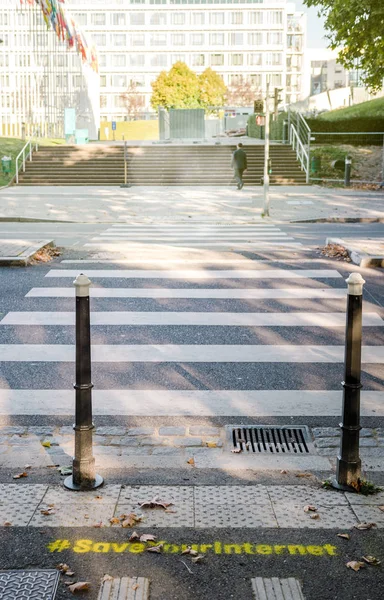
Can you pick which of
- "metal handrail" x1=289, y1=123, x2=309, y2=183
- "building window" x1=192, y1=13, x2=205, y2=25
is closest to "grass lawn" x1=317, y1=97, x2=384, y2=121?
"metal handrail" x1=289, y1=123, x2=309, y2=183

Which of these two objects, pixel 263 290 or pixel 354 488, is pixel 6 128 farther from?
pixel 354 488

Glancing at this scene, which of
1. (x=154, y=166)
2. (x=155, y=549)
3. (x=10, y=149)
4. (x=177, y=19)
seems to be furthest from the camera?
(x=177, y=19)

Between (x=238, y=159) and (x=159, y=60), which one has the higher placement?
(x=159, y=60)

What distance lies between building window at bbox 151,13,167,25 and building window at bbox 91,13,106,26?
7.21 meters

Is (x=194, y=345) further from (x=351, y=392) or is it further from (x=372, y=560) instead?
(x=372, y=560)

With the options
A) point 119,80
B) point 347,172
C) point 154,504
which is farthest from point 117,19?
point 154,504

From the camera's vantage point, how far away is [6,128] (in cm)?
6353

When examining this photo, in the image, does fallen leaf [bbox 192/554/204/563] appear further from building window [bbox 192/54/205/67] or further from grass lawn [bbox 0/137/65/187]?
building window [bbox 192/54/205/67]

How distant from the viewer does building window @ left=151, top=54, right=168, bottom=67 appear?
367 feet

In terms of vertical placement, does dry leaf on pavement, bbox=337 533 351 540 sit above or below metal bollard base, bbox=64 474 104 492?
above

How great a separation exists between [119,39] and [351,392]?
115m

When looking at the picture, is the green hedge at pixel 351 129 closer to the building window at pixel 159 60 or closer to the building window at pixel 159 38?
the building window at pixel 159 60

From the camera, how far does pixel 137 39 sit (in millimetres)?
111938

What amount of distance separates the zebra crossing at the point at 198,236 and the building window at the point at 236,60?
316 feet
